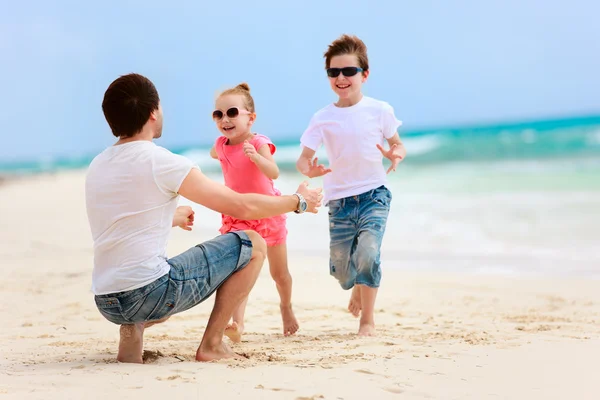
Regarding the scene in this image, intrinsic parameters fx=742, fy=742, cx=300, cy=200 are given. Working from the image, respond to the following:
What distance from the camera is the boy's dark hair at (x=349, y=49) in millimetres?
5164

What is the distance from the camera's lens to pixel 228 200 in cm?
354

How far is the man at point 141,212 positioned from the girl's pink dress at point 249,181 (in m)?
1.03

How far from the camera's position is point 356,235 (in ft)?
16.6

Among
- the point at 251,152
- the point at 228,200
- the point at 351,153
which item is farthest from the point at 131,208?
the point at 351,153

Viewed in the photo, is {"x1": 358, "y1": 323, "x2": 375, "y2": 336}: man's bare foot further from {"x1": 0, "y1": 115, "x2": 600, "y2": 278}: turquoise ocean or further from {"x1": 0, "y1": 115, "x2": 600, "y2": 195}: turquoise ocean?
{"x1": 0, "y1": 115, "x2": 600, "y2": 195}: turquoise ocean

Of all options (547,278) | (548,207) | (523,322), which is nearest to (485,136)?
(548,207)

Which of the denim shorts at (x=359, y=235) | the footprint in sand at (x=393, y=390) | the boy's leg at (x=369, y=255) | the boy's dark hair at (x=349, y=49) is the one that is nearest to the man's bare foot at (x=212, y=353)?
the footprint in sand at (x=393, y=390)

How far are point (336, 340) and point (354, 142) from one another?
1.37 m

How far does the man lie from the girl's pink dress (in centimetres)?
103

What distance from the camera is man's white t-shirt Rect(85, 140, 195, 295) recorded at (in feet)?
11.2

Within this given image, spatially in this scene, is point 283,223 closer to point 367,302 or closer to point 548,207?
point 367,302

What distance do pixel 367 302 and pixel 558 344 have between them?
1205mm

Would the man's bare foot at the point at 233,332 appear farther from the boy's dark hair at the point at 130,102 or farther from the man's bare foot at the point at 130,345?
the boy's dark hair at the point at 130,102

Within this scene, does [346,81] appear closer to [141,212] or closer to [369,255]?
[369,255]
